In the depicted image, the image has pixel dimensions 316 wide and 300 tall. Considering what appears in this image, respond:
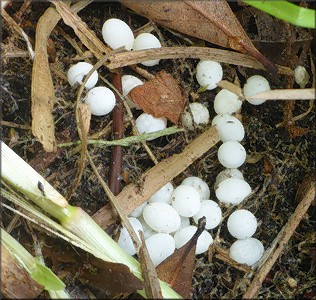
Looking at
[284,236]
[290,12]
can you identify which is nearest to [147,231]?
[284,236]

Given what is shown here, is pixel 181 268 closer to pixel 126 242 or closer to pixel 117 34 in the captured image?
pixel 126 242

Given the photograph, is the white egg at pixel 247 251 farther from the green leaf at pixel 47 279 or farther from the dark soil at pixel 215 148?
the green leaf at pixel 47 279

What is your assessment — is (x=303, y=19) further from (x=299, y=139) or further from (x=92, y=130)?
(x=92, y=130)

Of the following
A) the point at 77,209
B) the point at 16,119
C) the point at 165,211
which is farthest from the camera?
the point at 16,119

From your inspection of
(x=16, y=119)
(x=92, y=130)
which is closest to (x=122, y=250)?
(x=92, y=130)

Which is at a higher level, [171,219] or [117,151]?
[117,151]

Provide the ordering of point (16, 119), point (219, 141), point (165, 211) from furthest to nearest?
point (219, 141) → point (16, 119) → point (165, 211)

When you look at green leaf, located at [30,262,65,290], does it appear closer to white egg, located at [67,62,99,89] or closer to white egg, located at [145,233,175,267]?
white egg, located at [145,233,175,267]
